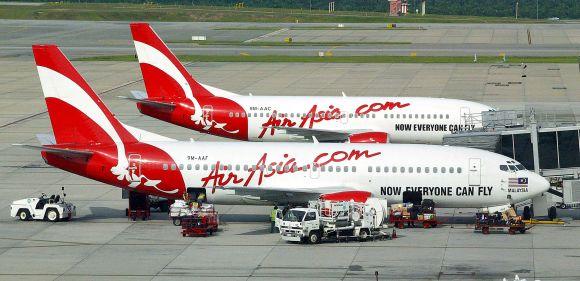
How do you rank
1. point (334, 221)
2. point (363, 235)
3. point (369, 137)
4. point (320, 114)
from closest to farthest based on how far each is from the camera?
point (334, 221) → point (363, 235) → point (369, 137) → point (320, 114)

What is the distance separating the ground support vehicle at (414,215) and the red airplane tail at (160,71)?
25.3 m

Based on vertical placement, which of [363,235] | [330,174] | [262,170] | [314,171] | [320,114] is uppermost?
[320,114]

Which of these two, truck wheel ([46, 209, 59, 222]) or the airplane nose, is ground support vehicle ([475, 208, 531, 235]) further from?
truck wheel ([46, 209, 59, 222])

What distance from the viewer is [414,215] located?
186ft

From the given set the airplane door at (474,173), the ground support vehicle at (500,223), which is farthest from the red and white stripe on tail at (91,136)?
the ground support vehicle at (500,223)

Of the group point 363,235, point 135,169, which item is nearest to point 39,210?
point 135,169

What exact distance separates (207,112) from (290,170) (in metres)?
21.8

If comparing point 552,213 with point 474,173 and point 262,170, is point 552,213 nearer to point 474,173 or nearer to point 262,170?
point 474,173

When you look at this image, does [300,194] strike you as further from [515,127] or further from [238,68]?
[238,68]

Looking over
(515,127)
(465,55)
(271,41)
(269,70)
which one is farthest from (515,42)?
(515,127)

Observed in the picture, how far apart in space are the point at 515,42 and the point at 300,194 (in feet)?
375

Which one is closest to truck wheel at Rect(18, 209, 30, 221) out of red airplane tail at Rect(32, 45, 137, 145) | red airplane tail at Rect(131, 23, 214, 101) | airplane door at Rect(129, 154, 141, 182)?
red airplane tail at Rect(32, 45, 137, 145)

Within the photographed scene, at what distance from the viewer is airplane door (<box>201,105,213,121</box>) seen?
7781cm

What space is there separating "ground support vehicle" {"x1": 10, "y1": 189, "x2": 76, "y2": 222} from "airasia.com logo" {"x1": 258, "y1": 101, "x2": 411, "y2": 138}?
73.9ft
